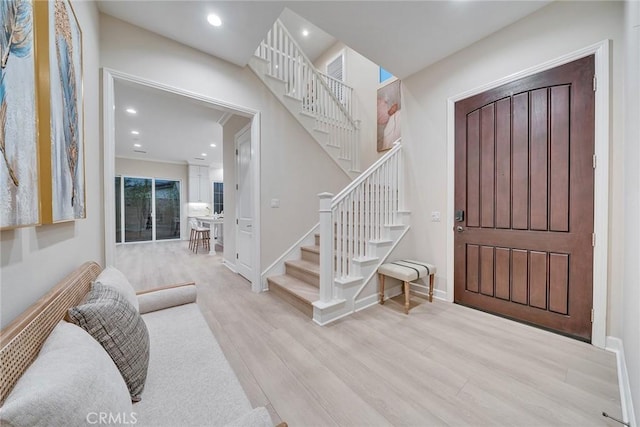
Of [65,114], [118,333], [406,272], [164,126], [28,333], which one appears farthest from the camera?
[164,126]

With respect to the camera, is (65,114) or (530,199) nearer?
(65,114)

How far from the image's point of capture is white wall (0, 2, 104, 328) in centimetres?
78

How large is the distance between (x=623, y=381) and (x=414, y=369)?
47.8 inches

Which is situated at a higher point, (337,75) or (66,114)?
(337,75)

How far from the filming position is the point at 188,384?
0.98m

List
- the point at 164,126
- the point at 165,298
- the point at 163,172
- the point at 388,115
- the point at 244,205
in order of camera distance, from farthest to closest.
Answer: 1. the point at 163,172
2. the point at 164,126
3. the point at 388,115
4. the point at 244,205
5. the point at 165,298

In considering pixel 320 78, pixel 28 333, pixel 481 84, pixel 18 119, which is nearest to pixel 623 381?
pixel 481 84

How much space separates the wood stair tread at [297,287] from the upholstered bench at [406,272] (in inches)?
29.9

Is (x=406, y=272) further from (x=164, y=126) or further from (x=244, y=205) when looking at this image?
(x=164, y=126)

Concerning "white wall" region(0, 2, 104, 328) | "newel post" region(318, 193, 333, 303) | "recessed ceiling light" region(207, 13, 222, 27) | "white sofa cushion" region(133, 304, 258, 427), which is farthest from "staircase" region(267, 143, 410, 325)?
"recessed ceiling light" region(207, 13, 222, 27)

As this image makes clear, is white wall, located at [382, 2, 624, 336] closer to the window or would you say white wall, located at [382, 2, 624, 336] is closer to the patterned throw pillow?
the window

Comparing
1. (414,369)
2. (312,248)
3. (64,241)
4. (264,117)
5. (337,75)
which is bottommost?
(414,369)

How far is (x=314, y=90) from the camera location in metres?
3.91

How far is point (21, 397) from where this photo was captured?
0.48 metres
